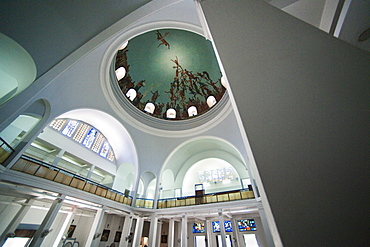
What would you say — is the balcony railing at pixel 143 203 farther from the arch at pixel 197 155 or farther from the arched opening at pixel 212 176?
the arched opening at pixel 212 176

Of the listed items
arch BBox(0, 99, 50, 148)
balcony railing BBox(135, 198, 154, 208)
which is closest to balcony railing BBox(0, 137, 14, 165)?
arch BBox(0, 99, 50, 148)

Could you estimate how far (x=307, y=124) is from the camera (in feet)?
3.29

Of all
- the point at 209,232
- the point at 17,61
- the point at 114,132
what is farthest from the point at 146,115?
the point at 209,232

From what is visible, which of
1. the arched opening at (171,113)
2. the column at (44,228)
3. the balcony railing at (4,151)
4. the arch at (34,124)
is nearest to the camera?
the balcony railing at (4,151)

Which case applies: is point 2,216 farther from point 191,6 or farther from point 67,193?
point 191,6

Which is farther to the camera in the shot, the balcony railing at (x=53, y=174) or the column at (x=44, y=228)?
the balcony railing at (x=53, y=174)

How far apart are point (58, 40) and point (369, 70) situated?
3.79 meters

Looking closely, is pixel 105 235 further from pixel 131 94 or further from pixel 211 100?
pixel 211 100

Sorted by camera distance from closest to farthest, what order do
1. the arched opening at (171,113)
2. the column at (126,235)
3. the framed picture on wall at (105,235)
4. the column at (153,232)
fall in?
the column at (126,235)
the column at (153,232)
the framed picture on wall at (105,235)
the arched opening at (171,113)

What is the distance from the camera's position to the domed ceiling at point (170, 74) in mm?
12359

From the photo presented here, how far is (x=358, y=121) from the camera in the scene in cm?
92

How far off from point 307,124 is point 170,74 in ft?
48.3

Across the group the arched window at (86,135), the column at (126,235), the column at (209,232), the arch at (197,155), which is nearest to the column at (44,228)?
the column at (126,235)

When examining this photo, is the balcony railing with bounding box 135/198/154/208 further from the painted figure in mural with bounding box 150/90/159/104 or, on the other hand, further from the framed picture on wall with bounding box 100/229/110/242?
the painted figure in mural with bounding box 150/90/159/104
